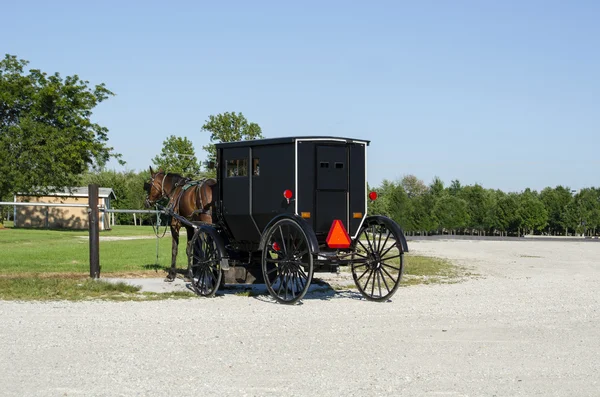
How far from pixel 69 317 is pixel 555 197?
299ft

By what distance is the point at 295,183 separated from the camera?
40.2ft

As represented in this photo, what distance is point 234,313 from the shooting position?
1129 cm

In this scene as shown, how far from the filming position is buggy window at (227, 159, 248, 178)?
518 inches

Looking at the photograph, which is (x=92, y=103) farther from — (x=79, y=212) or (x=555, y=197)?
(x=555, y=197)

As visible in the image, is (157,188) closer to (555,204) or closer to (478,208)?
(478,208)

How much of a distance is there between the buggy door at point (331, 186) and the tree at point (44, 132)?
41.6 metres

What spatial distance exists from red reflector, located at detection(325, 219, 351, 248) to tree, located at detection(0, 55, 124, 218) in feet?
137

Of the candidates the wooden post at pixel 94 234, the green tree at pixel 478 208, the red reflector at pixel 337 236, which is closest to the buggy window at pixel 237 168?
the red reflector at pixel 337 236

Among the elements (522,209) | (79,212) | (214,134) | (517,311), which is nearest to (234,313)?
(517,311)

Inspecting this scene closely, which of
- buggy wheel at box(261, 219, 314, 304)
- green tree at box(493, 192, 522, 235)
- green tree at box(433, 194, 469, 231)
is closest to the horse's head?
buggy wheel at box(261, 219, 314, 304)

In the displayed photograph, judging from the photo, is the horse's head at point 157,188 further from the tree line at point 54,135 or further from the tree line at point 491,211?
the tree line at point 491,211

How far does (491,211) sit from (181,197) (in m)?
80.1

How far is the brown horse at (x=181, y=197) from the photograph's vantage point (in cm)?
1536

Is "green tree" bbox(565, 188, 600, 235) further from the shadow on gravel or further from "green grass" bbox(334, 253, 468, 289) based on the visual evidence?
the shadow on gravel
